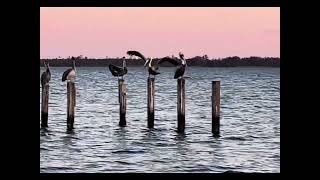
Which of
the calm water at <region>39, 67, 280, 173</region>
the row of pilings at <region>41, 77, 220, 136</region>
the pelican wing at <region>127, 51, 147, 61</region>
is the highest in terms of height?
the pelican wing at <region>127, 51, 147, 61</region>

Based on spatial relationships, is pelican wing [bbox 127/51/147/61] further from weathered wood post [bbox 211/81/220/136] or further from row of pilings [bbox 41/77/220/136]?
weathered wood post [bbox 211/81/220/136]

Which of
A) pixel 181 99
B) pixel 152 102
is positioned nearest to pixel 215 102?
pixel 181 99

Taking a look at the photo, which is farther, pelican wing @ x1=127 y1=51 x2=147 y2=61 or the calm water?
pelican wing @ x1=127 y1=51 x2=147 y2=61

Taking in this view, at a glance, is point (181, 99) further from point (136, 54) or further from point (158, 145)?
point (136, 54)

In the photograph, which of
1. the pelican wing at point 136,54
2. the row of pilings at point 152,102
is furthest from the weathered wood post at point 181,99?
the pelican wing at point 136,54

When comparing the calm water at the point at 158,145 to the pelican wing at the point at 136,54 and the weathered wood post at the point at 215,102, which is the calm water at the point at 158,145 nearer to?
the weathered wood post at the point at 215,102

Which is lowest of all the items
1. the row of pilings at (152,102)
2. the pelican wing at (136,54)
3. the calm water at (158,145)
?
the calm water at (158,145)

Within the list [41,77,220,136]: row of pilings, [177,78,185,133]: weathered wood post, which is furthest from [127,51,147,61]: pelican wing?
[177,78,185,133]: weathered wood post

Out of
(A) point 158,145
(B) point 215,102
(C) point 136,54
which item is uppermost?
(C) point 136,54

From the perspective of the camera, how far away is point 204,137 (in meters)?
17.9

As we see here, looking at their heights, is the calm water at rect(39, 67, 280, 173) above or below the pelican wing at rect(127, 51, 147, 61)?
below
